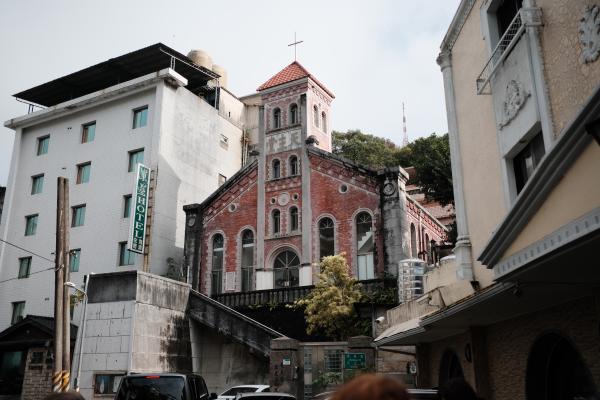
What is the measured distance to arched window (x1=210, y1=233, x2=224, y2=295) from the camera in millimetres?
30469

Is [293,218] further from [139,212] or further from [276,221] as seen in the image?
[139,212]

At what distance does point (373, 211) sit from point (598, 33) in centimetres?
2017

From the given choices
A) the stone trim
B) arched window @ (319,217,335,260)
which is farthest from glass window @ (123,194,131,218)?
the stone trim

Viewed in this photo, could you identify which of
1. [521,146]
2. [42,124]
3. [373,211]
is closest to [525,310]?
[521,146]

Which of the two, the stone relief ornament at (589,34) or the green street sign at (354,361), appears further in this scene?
the green street sign at (354,361)

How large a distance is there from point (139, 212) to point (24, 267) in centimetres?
1083

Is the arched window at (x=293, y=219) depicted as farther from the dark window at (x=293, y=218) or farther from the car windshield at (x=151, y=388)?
the car windshield at (x=151, y=388)

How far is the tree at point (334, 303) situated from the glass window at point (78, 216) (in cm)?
1780

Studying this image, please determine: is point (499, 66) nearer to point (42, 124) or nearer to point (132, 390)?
point (132, 390)

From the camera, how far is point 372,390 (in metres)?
2.33

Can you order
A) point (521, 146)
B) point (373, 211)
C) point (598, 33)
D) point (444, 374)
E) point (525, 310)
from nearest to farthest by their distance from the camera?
point (598, 33), point (525, 310), point (521, 146), point (444, 374), point (373, 211)

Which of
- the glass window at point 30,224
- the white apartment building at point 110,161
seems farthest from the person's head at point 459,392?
the glass window at point 30,224

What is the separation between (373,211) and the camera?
27641 mm

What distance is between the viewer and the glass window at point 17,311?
113 ft
